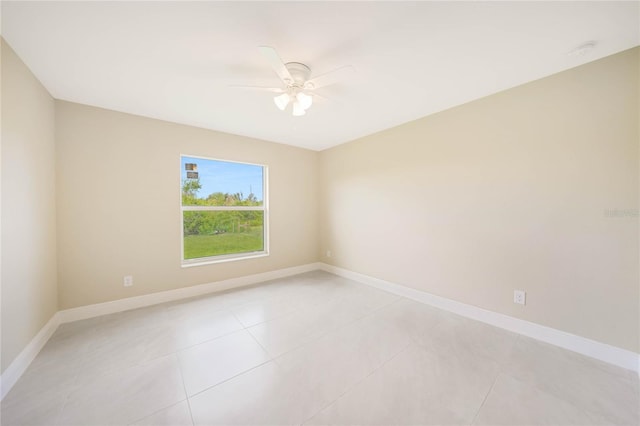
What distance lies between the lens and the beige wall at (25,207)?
153cm

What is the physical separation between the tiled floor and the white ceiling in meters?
2.39

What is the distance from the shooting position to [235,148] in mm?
3463

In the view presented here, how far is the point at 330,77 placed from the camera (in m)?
1.94

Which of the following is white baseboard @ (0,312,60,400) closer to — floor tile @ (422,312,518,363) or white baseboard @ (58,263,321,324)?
white baseboard @ (58,263,321,324)

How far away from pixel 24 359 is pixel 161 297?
1.22 meters

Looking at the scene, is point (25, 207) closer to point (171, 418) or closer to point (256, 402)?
point (171, 418)

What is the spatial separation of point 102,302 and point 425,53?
13.4 feet

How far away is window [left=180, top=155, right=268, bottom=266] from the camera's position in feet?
10.5

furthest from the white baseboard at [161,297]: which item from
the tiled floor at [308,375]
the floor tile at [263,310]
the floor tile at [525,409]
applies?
the floor tile at [525,409]

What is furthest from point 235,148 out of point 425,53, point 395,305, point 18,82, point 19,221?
point 395,305

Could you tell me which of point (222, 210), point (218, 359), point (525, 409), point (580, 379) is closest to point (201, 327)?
point (218, 359)

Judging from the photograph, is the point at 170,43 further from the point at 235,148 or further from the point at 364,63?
the point at 235,148

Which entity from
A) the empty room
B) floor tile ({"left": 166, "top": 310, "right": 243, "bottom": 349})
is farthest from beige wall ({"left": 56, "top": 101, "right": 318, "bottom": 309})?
floor tile ({"left": 166, "top": 310, "right": 243, "bottom": 349})

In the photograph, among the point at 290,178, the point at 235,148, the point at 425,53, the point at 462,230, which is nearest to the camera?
the point at 425,53
